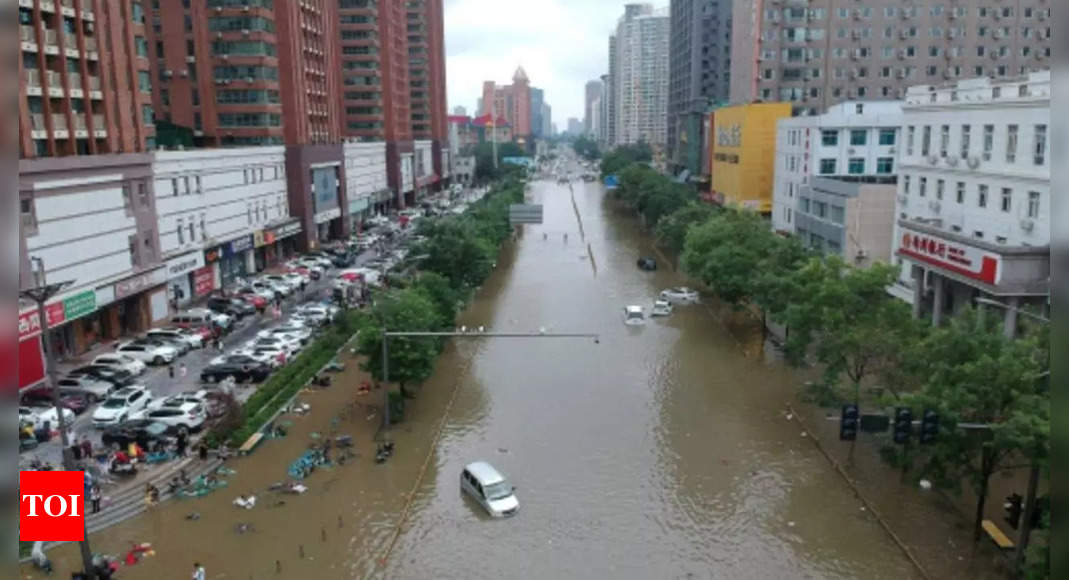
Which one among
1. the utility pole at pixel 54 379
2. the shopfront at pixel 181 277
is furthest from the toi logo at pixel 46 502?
the shopfront at pixel 181 277

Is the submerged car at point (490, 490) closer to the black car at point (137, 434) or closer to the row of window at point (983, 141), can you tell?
the black car at point (137, 434)

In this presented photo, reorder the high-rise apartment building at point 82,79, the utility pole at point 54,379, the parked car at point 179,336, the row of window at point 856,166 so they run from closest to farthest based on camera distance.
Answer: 1. the utility pole at point 54,379
2. the high-rise apartment building at point 82,79
3. the parked car at point 179,336
4. the row of window at point 856,166

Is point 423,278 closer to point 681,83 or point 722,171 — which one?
point 722,171

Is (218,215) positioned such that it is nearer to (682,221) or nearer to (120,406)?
(120,406)

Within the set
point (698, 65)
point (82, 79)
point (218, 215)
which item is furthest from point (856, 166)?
point (698, 65)

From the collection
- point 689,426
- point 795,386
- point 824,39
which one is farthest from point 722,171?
point 689,426

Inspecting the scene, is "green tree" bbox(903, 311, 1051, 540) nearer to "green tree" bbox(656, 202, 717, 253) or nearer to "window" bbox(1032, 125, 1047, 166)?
"window" bbox(1032, 125, 1047, 166)
